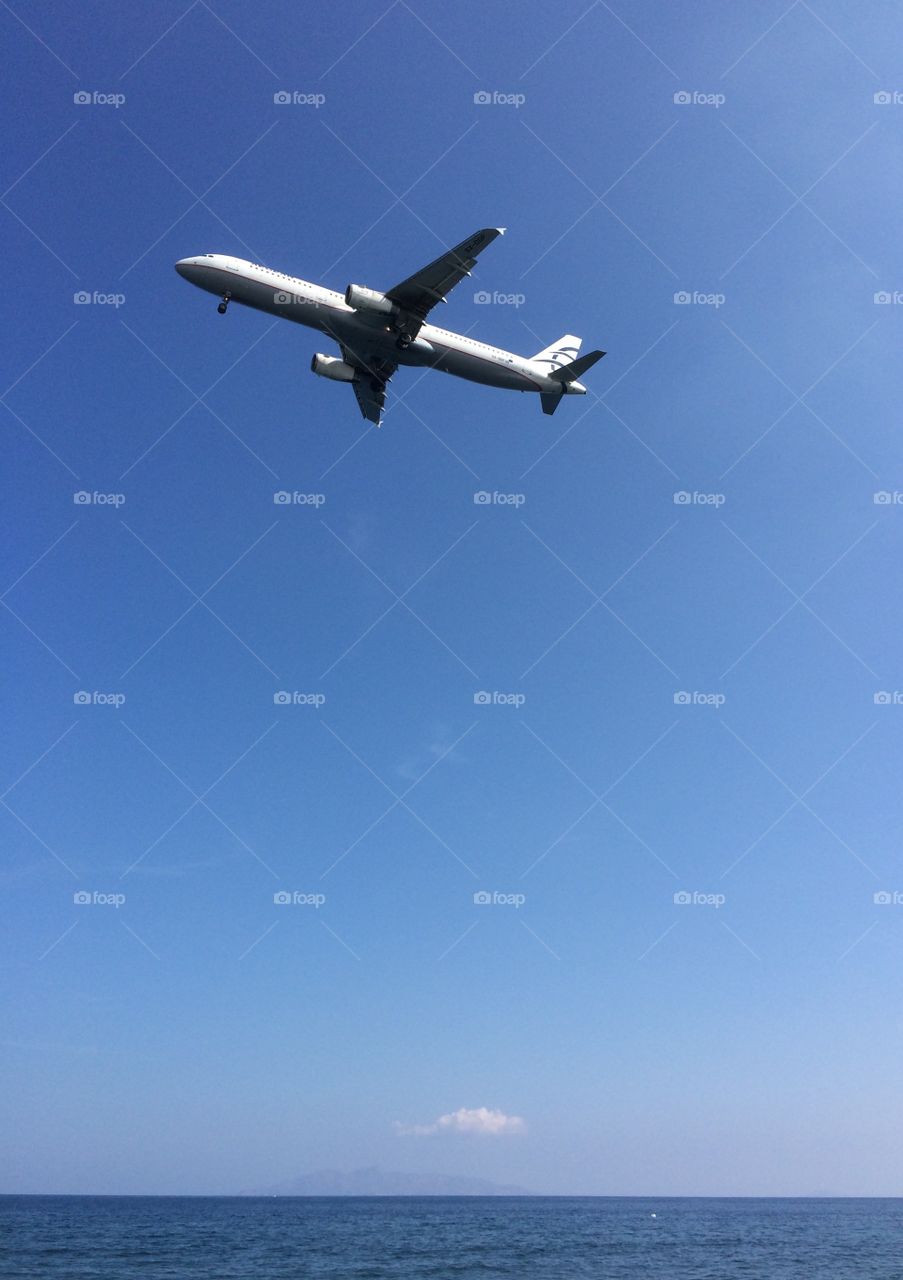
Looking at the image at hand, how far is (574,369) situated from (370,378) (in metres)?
13.3

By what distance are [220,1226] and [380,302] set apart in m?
158

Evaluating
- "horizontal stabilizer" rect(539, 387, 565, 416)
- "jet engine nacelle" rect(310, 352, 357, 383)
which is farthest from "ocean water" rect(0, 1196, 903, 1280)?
"jet engine nacelle" rect(310, 352, 357, 383)

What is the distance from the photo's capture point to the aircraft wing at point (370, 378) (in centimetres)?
6119

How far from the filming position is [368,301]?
56.1 metres

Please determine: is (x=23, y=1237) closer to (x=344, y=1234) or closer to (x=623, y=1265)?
(x=344, y=1234)

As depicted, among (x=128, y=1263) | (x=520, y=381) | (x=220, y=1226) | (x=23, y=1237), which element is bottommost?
(x=220, y=1226)

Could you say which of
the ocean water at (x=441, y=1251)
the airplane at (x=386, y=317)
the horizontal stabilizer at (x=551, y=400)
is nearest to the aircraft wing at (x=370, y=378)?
the airplane at (x=386, y=317)

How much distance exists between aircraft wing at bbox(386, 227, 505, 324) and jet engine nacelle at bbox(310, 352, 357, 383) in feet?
26.8

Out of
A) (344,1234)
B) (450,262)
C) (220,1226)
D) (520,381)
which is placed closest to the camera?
(450,262)

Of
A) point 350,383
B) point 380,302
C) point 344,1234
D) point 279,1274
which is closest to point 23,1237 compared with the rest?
point 344,1234

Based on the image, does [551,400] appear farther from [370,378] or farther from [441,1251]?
[441,1251]

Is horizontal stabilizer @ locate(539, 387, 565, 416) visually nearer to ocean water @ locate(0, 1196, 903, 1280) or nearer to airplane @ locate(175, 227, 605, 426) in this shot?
airplane @ locate(175, 227, 605, 426)

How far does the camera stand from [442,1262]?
90438 millimetres

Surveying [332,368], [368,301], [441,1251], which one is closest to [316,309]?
[368,301]
